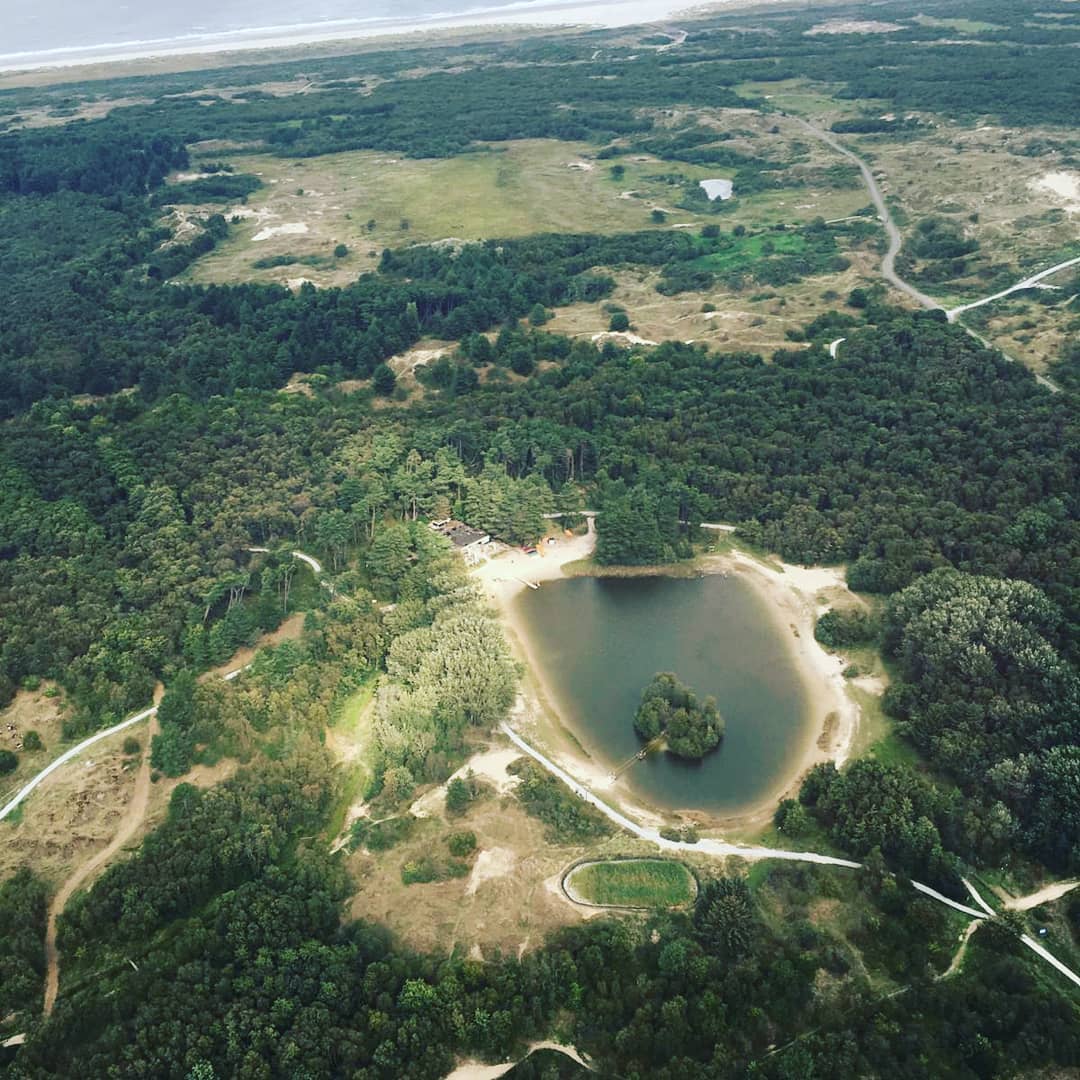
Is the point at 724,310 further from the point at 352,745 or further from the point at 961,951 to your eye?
the point at 961,951

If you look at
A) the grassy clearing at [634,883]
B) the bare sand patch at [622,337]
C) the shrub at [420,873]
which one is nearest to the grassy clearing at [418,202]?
the bare sand patch at [622,337]

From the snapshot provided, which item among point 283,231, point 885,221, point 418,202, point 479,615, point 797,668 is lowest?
point 797,668

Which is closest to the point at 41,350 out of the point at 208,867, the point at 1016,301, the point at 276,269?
the point at 276,269

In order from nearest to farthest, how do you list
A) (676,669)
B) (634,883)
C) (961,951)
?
(961,951) → (634,883) → (676,669)

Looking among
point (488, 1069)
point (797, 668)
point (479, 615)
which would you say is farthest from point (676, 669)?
point (488, 1069)

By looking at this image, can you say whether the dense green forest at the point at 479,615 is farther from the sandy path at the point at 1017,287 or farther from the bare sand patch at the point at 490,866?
the sandy path at the point at 1017,287

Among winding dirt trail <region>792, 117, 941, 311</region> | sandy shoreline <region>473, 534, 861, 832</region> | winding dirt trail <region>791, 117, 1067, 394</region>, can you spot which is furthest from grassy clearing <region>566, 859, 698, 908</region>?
winding dirt trail <region>792, 117, 941, 311</region>
